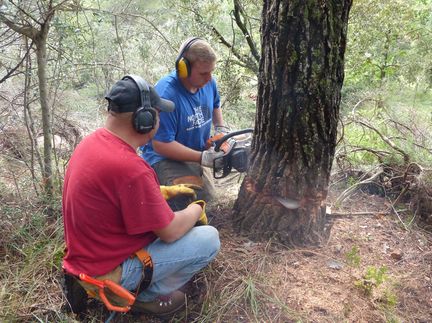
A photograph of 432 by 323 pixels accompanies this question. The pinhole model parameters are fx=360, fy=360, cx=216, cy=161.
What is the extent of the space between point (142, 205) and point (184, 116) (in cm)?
129

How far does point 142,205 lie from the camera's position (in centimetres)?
184

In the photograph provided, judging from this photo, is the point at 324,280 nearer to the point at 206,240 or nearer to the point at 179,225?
the point at 206,240

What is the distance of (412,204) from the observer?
3.14 m

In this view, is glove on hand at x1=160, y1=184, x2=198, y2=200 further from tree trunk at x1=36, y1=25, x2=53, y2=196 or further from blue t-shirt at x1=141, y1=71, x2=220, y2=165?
tree trunk at x1=36, y1=25, x2=53, y2=196

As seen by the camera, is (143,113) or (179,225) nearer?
(143,113)

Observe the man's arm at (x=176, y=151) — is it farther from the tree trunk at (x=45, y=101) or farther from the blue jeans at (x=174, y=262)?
the tree trunk at (x=45, y=101)

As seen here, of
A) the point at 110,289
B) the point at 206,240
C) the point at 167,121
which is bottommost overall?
the point at 110,289

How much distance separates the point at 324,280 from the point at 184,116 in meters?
1.63

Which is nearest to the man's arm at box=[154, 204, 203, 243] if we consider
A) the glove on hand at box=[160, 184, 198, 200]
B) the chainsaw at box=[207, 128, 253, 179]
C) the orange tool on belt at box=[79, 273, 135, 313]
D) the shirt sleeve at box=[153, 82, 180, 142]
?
the glove on hand at box=[160, 184, 198, 200]

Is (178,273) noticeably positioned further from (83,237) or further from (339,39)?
(339,39)

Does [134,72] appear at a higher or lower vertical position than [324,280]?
higher

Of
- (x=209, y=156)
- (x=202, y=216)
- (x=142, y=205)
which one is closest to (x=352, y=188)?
(x=209, y=156)

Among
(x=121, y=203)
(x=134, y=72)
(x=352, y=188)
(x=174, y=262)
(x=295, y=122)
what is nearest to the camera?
(x=121, y=203)

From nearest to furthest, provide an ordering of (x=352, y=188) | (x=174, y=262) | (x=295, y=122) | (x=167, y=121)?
(x=174, y=262)
(x=295, y=122)
(x=167, y=121)
(x=352, y=188)
